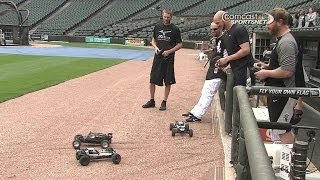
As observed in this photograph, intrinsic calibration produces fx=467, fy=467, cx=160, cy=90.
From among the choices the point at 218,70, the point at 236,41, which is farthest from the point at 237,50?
the point at 218,70

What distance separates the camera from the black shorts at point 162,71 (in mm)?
8906

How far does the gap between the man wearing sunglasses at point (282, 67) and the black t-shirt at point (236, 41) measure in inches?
62.7

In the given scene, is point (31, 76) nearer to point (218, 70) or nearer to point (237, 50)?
point (218, 70)

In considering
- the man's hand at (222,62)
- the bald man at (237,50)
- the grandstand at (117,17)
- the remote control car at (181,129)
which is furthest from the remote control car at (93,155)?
the grandstand at (117,17)

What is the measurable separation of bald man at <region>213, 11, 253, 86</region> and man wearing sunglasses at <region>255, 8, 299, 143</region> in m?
1.52

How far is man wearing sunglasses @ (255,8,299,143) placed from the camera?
179 inches

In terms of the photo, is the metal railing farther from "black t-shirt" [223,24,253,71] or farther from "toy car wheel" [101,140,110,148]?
"black t-shirt" [223,24,253,71]

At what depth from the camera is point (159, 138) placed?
22.5ft

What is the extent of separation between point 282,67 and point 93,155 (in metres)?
2.42

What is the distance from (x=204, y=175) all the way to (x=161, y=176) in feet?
1.58

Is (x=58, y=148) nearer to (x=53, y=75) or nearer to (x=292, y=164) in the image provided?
(x=292, y=164)

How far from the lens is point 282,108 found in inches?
186

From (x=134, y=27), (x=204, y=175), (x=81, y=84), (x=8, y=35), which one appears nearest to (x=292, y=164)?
(x=204, y=175)

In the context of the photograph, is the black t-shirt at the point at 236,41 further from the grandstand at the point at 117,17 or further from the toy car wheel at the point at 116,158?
the grandstand at the point at 117,17
